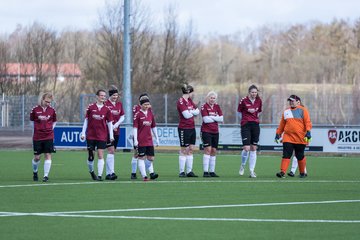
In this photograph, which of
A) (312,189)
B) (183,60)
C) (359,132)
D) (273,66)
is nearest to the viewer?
(312,189)

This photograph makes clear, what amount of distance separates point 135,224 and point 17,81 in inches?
1847

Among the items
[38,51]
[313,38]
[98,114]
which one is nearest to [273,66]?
[313,38]

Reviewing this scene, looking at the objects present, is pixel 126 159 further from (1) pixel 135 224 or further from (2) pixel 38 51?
(2) pixel 38 51

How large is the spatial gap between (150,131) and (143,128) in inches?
8.3

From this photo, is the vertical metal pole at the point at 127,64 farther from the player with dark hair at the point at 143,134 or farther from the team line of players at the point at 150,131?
the player with dark hair at the point at 143,134

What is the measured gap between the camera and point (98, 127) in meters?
20.7

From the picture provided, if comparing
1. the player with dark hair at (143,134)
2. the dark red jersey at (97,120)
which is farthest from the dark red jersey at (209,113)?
the dark red jersey at (97,120)

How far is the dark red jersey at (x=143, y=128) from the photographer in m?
20.5

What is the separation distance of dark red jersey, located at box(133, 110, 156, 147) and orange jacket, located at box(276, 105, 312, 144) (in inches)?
131

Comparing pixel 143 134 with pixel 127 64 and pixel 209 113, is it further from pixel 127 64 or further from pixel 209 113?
pixel 127 64

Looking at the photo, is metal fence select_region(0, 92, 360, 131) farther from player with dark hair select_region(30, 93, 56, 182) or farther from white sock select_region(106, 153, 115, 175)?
player with dark hair select_region(30, 93, 56, 182)

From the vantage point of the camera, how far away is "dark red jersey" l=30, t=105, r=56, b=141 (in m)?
20.4

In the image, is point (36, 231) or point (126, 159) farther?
point (126, 159)

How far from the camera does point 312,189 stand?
59.3ft
